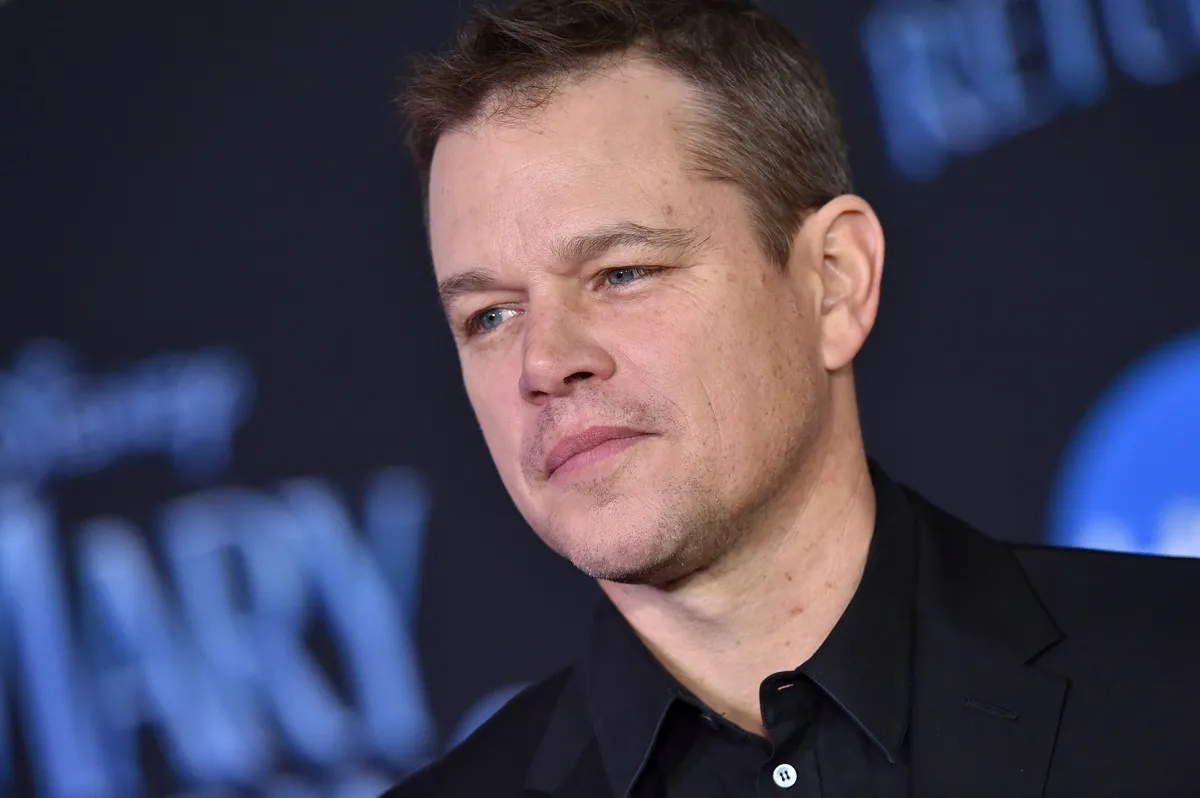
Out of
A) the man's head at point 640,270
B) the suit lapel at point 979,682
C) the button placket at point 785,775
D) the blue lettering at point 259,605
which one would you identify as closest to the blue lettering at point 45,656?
the blue lettering at point 259,605

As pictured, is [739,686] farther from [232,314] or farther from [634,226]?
[232,314]

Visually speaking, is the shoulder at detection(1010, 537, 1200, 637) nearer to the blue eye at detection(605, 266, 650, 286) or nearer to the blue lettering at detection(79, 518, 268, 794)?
the blue eye at detection(605, 266, 650, 286)

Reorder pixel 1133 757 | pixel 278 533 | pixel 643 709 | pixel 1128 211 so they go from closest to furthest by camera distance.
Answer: pixel 1133 757 < pixel 643 709 < pixel 1128 211 < pixel 278 533

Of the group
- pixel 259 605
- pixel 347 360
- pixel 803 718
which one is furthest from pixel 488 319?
pixel 259 605

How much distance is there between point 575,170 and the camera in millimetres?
1643

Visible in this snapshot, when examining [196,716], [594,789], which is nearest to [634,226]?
[594,789]

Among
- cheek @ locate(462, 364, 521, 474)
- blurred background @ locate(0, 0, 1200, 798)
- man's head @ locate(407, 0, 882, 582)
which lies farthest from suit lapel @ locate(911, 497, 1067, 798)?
blurred background @ locate(0, 0, 1200, 798)

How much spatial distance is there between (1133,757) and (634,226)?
32.4 inches

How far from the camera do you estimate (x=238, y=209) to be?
2801 millimetres

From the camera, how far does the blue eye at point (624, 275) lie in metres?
1.64

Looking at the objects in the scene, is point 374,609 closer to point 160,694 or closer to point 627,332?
point 160,694

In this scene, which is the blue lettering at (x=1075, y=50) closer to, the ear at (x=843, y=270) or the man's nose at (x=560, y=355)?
the ear at (x=843, y=270)

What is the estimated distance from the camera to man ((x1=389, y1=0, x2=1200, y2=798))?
5.18ft

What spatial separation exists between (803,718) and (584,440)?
41 centimetres
